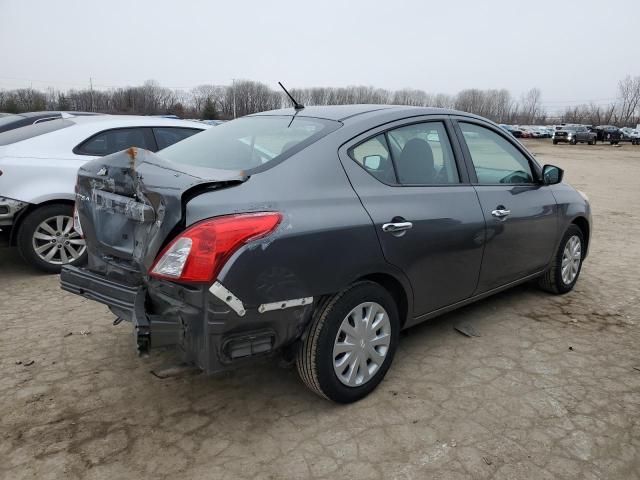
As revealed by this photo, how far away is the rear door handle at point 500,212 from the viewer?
11.8 ft

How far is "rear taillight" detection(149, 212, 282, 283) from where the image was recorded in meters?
2.25

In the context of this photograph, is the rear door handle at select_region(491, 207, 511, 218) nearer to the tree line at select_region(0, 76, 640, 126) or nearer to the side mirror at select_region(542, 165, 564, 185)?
the side mirror at select_region(542, 165, 564, 185)

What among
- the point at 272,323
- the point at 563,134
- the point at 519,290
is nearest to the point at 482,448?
the point at 272,323

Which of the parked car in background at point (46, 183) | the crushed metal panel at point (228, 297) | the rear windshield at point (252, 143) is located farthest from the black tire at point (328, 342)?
the parked car in background at point (46, 183)

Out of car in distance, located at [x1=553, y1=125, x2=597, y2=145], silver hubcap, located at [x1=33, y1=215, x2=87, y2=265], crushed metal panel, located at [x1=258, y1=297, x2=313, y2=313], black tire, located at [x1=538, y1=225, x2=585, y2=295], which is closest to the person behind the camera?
crushed metal panel, located at [x1=258, y1=297, x2=313, y2=313]

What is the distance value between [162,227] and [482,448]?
1.91 m

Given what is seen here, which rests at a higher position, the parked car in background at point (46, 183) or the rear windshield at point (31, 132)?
the rear windshield at point (31, 132)

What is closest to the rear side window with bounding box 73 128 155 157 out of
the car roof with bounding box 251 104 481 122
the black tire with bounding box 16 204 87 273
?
the black tire with bounding box 16 204 87 273

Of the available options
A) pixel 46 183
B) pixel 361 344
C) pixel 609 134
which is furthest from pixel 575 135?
pixel 361 344

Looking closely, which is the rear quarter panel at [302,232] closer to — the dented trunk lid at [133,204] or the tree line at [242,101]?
the dented trunk lid at [133,204]

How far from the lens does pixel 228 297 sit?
2268mm

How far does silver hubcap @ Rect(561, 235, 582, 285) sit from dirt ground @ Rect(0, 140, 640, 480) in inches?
25.6

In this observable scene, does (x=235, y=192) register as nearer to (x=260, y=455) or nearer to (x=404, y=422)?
(x=260, y=455)

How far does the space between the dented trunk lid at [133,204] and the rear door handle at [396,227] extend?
836 millimetres
